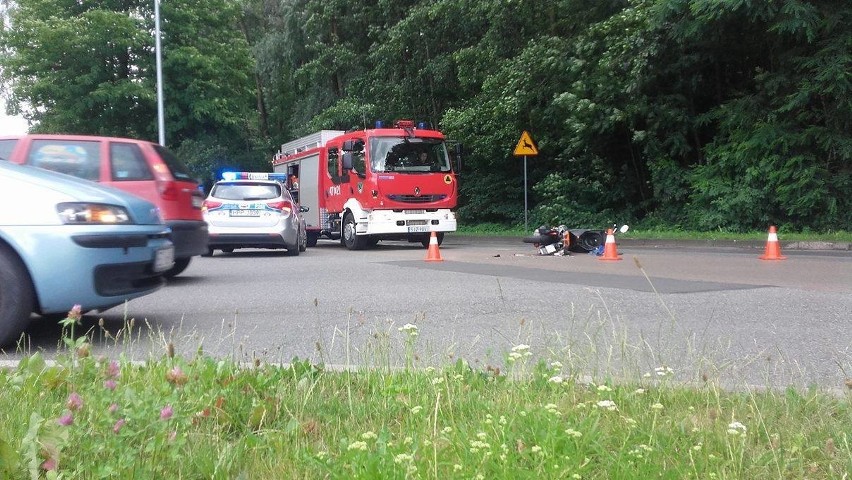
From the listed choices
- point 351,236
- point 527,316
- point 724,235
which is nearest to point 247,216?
point 351,236

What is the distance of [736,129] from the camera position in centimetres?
1947

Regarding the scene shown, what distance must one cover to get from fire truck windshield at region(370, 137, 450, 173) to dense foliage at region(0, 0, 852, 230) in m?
4.22

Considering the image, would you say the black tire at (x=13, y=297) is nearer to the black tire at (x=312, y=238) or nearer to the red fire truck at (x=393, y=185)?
the red fire truck at (x=393, y=185)

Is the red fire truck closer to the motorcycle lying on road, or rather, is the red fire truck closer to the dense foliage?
the motorcycle lying on road

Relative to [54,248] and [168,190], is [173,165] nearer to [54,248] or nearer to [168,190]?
[168,190]

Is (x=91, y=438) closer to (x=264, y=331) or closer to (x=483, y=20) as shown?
(x=264, y=331)

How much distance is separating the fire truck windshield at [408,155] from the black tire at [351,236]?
161 centimetres

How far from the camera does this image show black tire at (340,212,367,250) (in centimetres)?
1883

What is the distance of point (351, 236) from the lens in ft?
62.6

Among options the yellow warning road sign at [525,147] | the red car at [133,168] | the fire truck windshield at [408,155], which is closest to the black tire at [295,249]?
the fire truck windshield at [408,155]

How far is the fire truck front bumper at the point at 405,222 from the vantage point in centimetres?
1809

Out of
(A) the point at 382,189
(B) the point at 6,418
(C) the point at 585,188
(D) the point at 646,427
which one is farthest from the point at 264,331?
(C) the point at 585,188

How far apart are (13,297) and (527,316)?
396 centimetres

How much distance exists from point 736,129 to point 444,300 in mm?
13869
